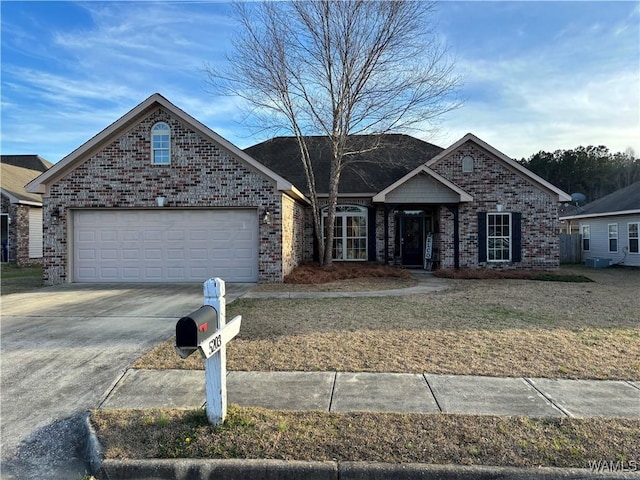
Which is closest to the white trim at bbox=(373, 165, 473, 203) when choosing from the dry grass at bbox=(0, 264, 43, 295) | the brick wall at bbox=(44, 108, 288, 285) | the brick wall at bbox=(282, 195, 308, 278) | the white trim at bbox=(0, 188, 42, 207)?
the brick wall at bbox=(282, 195, 308, 278)

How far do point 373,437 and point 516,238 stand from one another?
1514 cm

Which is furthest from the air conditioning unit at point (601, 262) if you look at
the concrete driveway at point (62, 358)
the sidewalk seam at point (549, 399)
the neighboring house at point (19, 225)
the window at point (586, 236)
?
the neighboring house at point (19, 225)

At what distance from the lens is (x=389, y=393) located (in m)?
4.51

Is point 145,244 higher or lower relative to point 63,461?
higher

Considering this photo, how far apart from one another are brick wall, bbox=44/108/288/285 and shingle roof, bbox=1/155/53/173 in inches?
813

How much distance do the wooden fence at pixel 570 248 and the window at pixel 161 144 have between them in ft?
70.8

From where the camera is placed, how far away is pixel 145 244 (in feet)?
44.7

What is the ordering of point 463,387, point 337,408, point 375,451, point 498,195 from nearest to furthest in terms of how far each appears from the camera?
point 375,451
point 337,408
point 463,387
point 498,195

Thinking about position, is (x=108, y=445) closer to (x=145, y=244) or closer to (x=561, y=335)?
(x=561, y=335)

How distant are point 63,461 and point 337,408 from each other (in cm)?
238

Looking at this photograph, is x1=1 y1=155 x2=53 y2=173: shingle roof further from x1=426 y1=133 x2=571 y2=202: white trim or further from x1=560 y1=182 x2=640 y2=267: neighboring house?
x1=560 y1=182 x2=640 y2=267: neighboring house

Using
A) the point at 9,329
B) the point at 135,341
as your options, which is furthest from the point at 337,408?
the point at 9,329

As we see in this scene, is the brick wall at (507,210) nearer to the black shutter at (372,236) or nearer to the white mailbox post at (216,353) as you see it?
the black shutter at (372,236)

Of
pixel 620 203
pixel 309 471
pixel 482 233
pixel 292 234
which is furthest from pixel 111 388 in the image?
pixel 620 203
